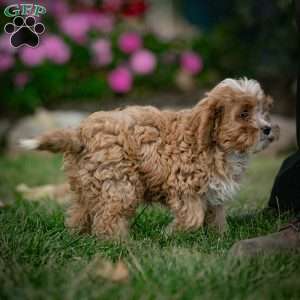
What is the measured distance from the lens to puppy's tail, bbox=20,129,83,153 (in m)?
4.46

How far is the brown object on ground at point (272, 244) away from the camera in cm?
401

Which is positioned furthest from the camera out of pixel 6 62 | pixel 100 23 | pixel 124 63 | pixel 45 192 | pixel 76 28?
pixel 100 23

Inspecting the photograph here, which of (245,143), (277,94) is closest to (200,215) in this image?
(245,143)

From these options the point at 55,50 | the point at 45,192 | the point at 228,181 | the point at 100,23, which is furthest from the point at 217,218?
the point at 100,23

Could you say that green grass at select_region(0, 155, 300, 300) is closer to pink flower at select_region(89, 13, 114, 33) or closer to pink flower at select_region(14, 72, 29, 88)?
pink flower at select_region(14, 72, 29, 88)

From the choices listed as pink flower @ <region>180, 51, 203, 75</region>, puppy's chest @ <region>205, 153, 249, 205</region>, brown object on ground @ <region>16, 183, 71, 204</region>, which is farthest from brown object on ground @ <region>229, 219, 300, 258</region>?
pink flower @ <region>180, 51, 203, 75</region>

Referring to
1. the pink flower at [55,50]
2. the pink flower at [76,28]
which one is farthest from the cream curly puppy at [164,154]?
the pink flower at [76,28]

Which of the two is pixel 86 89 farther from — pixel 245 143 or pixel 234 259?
pixel 234 259

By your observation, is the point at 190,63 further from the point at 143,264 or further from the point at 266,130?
the point at 143,264

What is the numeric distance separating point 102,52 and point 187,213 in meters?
7.42

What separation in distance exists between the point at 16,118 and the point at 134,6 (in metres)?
3.25

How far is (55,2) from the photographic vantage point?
12.2 meters

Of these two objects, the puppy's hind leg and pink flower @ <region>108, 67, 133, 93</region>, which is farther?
pink flower @ <region>108, 67, 133, 93</region>

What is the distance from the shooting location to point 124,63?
39.6 feet
